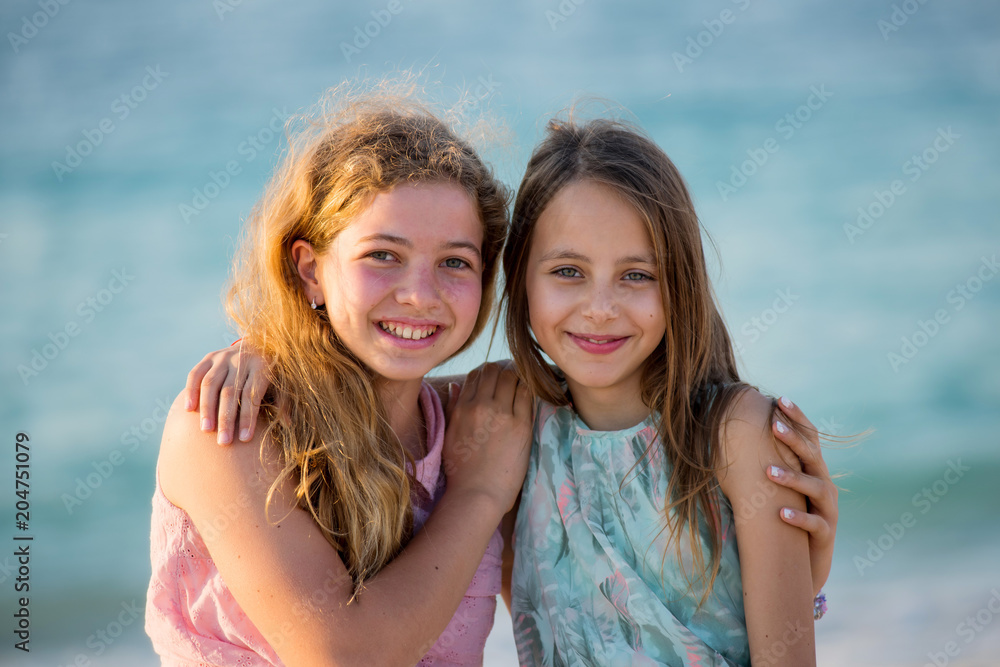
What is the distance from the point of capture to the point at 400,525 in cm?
241

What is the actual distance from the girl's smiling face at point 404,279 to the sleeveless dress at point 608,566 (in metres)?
0.57

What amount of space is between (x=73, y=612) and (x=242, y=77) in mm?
7011

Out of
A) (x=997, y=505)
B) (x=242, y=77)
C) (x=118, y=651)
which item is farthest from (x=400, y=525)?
(x=242, y=77)

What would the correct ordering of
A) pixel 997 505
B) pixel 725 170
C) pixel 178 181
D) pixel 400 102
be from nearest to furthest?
pixel 400 102
pixel 997 505
pixel 178 181
pixel 725 170

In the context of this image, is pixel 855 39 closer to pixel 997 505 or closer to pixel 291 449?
pixel 997 505

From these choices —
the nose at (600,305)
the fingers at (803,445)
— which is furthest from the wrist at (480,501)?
the fingers at (803,445)

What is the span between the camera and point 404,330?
2461mm

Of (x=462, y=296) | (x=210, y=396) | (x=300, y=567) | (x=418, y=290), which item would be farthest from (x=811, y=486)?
(x=210, y=396)

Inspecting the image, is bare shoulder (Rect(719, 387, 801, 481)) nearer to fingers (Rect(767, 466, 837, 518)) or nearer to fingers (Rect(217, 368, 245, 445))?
fingers (Rect(767, 466, 837, 518))

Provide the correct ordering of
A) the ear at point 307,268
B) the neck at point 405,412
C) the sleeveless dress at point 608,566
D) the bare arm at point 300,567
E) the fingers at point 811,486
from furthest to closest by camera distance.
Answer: the neck at point 405,412, the ear at point 307,268, the sleeveless dress at point 608,566, the fingers at point 811,486, the bare arm at point 300,567

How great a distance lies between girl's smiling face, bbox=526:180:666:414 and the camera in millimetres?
2523

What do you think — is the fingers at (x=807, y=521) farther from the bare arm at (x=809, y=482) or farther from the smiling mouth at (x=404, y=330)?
the smiling mouth at (x=404, y=330)

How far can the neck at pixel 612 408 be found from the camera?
274 centimetres

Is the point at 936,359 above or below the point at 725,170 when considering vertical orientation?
below
